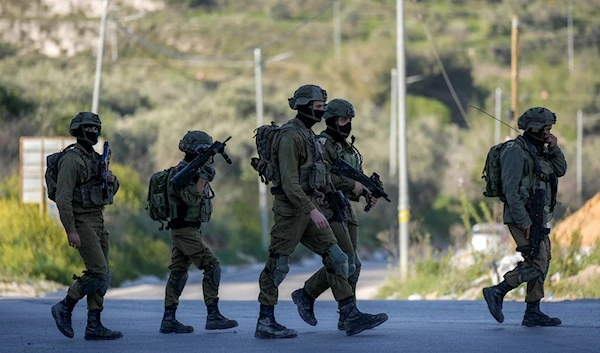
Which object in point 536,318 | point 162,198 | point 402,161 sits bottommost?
point 536,318

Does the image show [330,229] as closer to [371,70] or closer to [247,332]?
[247,332]

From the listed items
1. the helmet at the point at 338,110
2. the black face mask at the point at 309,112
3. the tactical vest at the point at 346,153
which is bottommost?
the tactical vest at the point at 346,153

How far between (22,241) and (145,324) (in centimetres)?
1365

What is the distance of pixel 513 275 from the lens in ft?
41.3

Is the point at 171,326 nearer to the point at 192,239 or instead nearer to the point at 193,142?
the point at 192,239

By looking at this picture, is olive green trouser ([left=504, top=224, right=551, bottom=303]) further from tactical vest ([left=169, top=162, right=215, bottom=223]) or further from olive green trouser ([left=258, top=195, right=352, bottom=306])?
tactical vest ([left=169, top=162, right=215, bottom=223])

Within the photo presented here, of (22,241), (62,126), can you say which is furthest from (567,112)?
(22,241)

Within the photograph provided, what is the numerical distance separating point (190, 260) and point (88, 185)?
138 centimetres

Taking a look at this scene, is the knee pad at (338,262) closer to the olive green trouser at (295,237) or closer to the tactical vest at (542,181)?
the olive green trouser at (295,237)

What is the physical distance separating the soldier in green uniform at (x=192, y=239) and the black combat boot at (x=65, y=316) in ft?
3.02

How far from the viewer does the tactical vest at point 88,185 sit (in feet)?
40.5

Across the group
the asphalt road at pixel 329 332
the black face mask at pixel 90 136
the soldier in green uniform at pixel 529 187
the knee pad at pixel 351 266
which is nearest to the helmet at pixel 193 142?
the black face mask at pixel 90 136

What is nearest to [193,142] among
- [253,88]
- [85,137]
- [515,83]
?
Answer: [85,137]

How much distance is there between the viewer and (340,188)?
1226 centimetres
